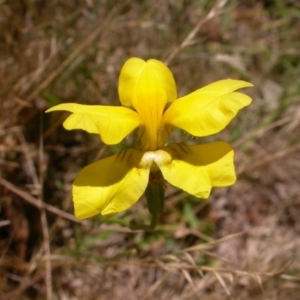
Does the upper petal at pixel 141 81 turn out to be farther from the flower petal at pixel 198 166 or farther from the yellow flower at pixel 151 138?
the flower petal at pixel 198 166

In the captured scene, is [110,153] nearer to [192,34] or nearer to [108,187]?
[192,34]

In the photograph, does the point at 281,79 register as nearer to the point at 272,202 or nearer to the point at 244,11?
the point at 244,11

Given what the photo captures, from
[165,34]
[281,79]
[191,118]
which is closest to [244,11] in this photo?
[281,79]

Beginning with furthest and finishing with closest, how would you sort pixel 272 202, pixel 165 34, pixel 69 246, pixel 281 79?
pixel 281 79 < pixel 272 202 < pixel 165 34 < pixel 69 246

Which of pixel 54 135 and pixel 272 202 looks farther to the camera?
pixel 272 202

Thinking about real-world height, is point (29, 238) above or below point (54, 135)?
below

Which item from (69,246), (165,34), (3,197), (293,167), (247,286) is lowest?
(247,286)

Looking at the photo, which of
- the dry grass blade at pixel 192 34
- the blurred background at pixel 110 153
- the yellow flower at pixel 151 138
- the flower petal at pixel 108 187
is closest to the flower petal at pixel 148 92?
the yellow flower at pixel 151 138
